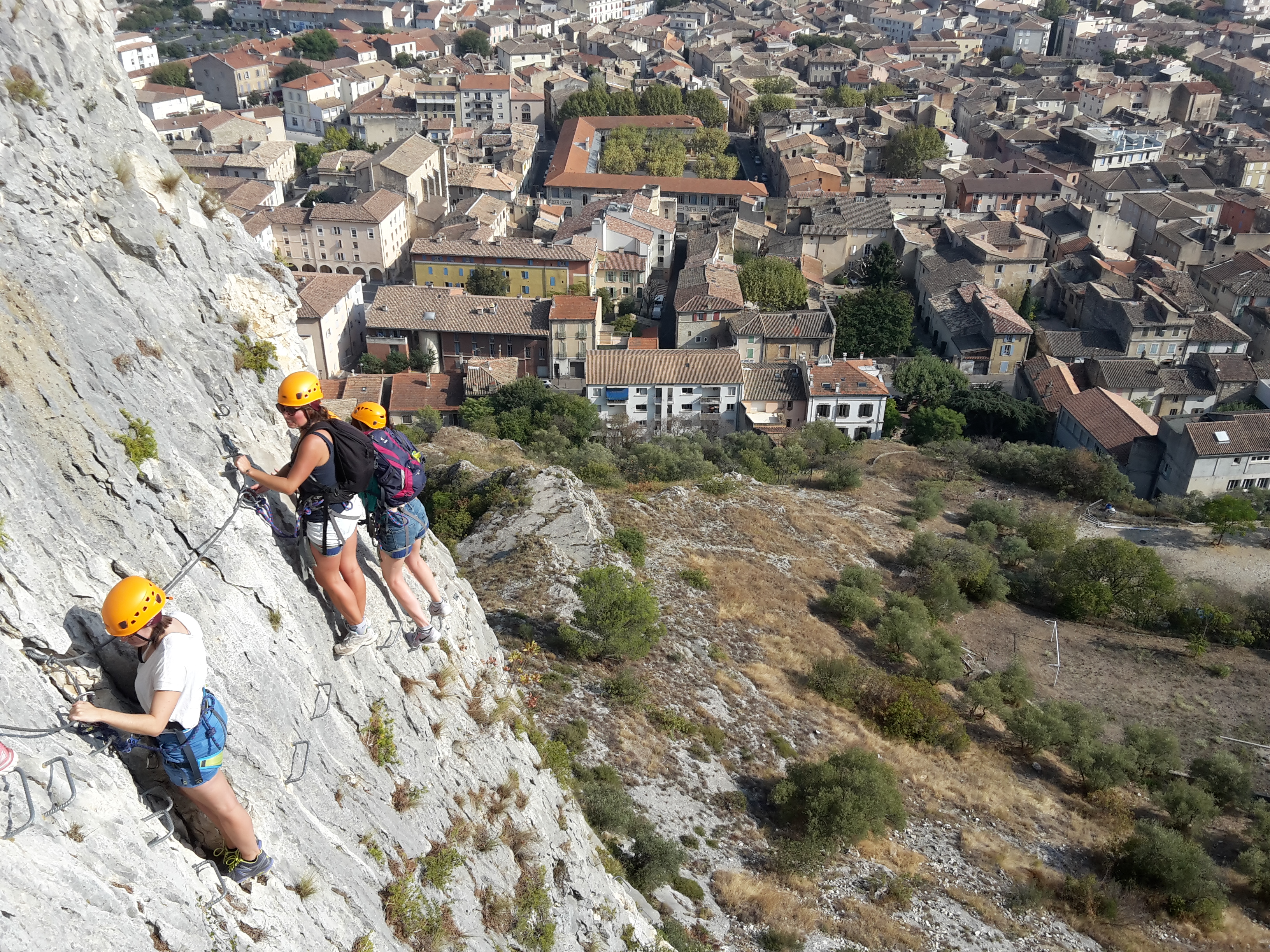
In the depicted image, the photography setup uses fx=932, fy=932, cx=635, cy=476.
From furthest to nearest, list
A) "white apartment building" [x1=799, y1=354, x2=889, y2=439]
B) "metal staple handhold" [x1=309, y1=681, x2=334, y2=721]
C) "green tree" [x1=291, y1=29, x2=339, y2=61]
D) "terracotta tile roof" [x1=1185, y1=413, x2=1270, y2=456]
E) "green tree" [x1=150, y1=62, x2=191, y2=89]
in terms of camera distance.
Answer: "green tree" [x1=291, y1=29, x2=339, y2=61] → "green tree" [x1=150, y1=62, x2=191, y2=89] → "white apartment building" [x1=799, y1=354, x2=889, y2=439] → "terracotta tile roof" [x1=1185, y1=413, x2=1270, y2=456] → "metal staple handhold" [x1=309, y1=681, x2=334, y2=721]

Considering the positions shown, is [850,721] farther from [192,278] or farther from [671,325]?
[671,325]

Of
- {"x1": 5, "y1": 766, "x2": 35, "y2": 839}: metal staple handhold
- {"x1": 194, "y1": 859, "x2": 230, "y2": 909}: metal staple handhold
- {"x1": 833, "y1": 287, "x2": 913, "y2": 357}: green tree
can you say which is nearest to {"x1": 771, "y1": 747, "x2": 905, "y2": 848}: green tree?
{"x1": 194, "y1": 859, "x2": 230, "y2": 909}: metal staple handhold

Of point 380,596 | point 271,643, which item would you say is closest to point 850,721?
point 380,596

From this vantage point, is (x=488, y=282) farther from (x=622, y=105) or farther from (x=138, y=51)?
(x=138, y=51)

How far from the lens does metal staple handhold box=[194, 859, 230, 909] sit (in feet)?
20.6

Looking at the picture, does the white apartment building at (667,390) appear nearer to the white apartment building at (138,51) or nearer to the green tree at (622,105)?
the green tree at (622,105)

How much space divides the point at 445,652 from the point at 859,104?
95674 millimetres

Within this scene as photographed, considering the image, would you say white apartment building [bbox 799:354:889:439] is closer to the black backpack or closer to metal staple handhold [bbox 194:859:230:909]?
the black backpack

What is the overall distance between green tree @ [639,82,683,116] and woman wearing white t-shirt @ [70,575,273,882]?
9086cm

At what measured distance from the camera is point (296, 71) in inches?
3836

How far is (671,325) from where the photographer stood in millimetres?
56062

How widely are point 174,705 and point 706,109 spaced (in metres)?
93.4

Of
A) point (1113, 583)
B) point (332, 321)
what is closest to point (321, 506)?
point (1113, 583)

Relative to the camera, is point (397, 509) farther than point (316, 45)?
No
